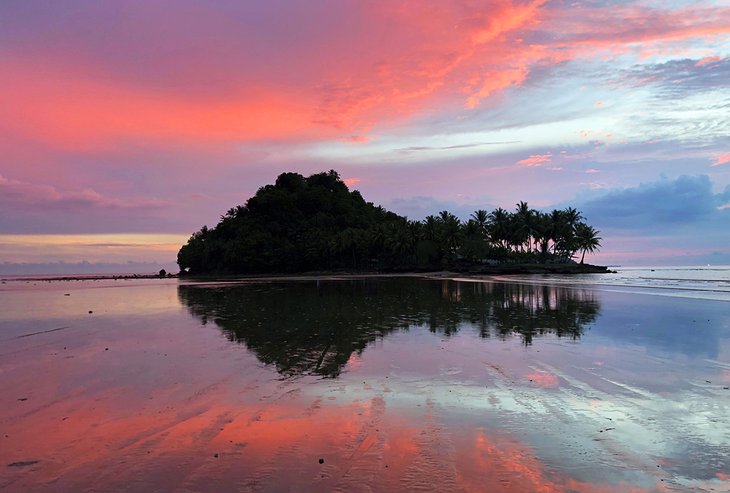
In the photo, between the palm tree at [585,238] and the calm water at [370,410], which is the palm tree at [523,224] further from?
the calm water at [370,410]

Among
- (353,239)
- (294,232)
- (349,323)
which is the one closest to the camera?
(349,323)

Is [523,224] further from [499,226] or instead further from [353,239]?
[353,239]

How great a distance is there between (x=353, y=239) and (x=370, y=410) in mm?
120245

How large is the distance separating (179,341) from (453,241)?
4333 inches

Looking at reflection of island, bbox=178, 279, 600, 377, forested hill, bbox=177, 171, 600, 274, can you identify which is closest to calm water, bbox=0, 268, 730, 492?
reflection of island, bbox=178, 279, 600, 377

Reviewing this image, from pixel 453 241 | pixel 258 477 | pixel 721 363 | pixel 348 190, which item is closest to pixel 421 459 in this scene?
pixel 258 477

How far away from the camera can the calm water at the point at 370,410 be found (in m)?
5.95

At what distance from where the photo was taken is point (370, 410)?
864 centimetres

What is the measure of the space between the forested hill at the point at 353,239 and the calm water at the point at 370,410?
106 metres

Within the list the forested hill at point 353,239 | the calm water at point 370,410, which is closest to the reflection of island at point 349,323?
the calm water at point 370,410

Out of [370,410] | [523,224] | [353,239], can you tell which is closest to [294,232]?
[353,239]

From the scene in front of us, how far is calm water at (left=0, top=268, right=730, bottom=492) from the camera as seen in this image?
19.5 ft

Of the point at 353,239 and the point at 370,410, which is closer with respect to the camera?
the point at 370,410

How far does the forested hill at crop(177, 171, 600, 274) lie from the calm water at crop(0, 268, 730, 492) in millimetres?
105574
